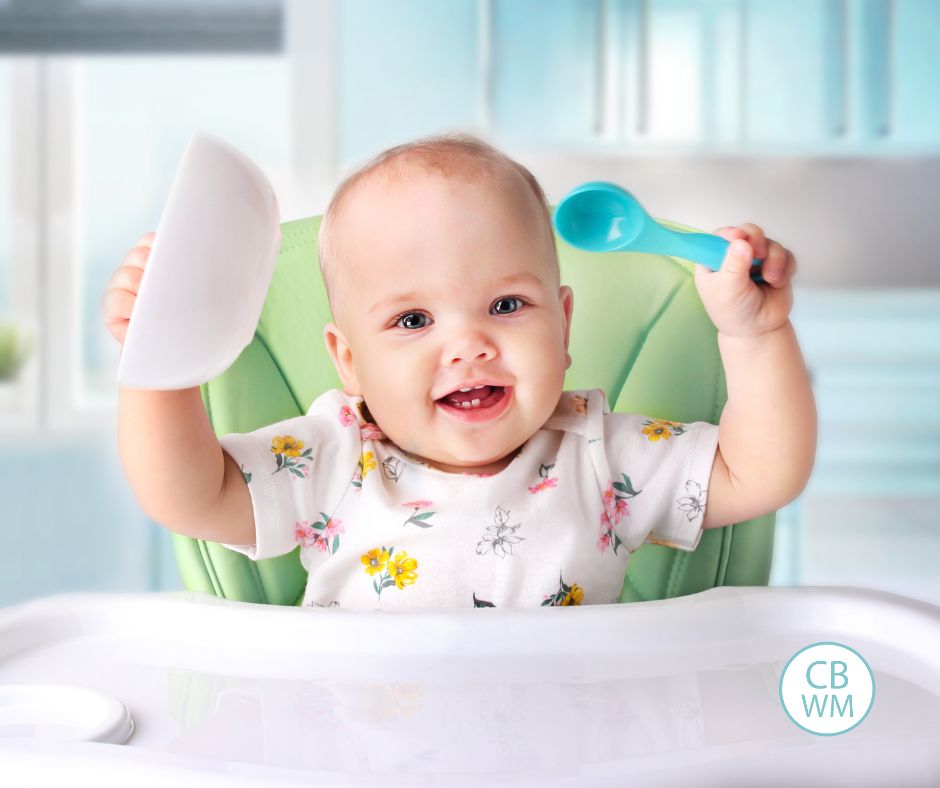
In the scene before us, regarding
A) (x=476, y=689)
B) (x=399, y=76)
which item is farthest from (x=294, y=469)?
(x=399, y=76)

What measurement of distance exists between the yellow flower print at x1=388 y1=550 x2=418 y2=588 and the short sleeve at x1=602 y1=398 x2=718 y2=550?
0.58ft

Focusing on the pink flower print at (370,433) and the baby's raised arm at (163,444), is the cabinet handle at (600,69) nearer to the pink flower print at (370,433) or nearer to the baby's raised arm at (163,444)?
the pink flower print at (370,433)

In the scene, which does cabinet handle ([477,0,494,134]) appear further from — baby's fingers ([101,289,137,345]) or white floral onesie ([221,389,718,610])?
baby's fingers ([101,289,137,345])

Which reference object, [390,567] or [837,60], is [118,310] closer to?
[390,567]

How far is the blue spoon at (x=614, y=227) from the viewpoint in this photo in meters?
0.70

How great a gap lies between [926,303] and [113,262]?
7.12 feet

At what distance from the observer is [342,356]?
0.97 metres

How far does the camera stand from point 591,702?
609 millimetres

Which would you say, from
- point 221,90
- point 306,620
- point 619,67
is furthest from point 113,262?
point 306,620

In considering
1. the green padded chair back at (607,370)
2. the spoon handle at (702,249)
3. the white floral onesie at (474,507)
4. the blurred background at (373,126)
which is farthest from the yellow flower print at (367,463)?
the blurred background at (373,126)

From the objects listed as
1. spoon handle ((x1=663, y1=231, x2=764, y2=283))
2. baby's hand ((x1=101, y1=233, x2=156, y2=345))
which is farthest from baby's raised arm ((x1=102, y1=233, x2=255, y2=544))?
spoon handle ((x1=663, y1=231, x2=764, y2=283))

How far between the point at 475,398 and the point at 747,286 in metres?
0.24

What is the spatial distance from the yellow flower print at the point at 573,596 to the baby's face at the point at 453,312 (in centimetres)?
12

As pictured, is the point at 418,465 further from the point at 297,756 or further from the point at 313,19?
the point at 313,19
